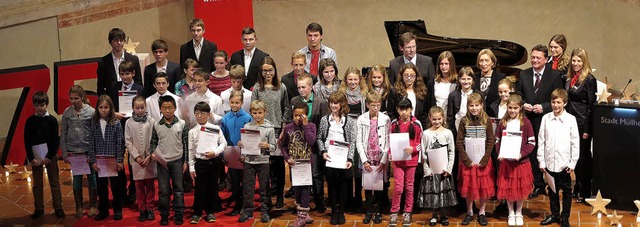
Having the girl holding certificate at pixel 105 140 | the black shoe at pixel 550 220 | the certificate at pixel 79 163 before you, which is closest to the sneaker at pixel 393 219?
the black shoe at pixel 550 220

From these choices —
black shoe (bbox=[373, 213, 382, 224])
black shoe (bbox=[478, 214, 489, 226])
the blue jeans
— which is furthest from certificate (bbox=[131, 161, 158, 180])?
black shoe (bbox=[478, 214, 489, 226])

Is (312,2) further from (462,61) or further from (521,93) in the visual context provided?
(521,93)

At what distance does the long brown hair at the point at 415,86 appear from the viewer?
8.67 m

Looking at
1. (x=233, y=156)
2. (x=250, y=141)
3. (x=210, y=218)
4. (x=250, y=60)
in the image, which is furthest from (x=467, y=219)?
(x=250, y=60)

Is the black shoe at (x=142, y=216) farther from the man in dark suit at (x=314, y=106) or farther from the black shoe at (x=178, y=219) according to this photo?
the man in dark suit at (x=314, y=106)

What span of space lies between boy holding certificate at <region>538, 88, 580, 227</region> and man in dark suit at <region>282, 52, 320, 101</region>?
224 cm

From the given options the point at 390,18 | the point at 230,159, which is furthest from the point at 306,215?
the point at 390,18

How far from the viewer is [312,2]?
14320 mm

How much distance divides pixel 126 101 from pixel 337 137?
6.98 ft

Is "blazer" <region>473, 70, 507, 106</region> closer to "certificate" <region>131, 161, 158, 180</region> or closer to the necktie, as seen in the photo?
the necktie

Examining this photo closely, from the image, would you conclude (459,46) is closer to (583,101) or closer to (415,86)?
(415,86)

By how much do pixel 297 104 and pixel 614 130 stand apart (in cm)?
286

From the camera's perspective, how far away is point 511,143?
27.0 feet

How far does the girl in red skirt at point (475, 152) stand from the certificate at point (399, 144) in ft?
1.51
